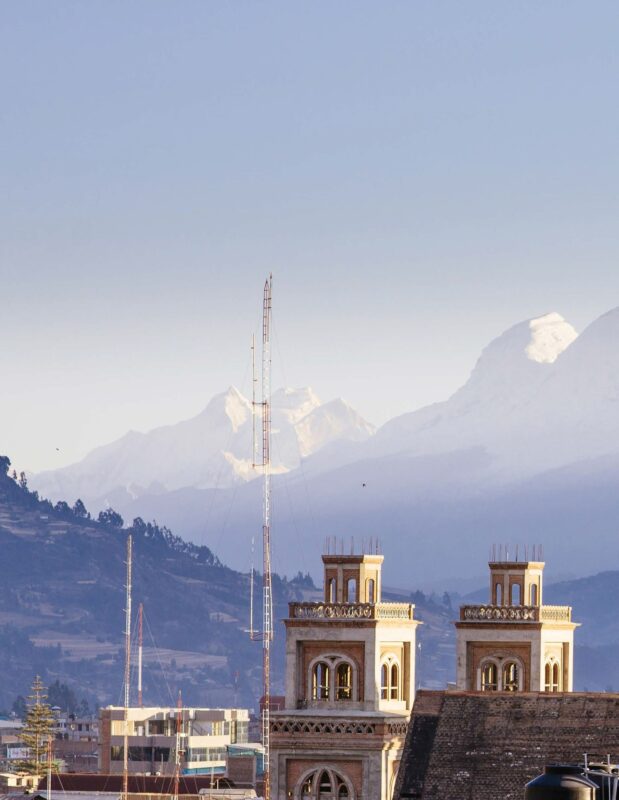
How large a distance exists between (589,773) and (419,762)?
1439 inches

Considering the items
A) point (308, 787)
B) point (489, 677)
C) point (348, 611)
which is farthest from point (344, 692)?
point (489, 677)

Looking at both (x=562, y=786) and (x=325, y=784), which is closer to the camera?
(x=562, y=786)

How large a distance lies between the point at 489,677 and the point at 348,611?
23.3 ft

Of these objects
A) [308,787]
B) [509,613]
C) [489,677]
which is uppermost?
[509,613]

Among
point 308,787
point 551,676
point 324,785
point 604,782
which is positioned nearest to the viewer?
point 604,782

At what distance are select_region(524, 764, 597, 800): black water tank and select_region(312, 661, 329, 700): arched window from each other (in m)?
52.3

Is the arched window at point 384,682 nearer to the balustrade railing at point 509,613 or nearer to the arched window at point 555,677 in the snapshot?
the balustrade railing at point 509,613

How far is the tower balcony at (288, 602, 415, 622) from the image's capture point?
12694 cm

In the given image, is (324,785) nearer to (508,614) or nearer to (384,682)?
(384,682)

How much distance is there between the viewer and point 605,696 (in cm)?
11181

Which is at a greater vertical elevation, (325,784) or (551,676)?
(551,676)

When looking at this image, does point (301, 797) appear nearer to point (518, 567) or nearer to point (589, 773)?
point (518, 567)

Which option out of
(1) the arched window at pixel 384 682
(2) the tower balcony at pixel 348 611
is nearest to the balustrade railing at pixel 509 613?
(2) the tower balcony at pixel 348 611

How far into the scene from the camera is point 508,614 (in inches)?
5094
